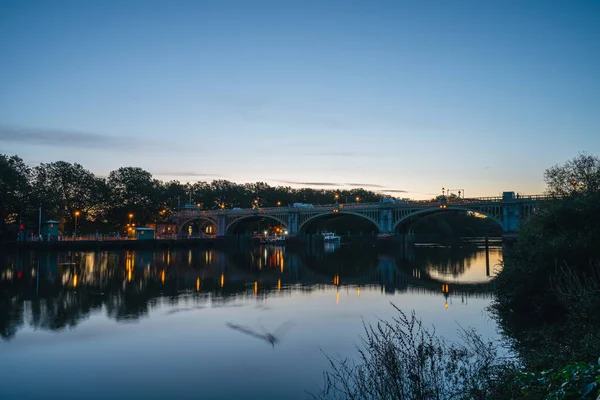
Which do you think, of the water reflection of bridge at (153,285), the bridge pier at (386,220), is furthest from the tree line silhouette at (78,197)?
the bridge pier at (386,220)

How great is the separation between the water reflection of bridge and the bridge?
22326mm

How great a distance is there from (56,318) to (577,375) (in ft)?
68.8

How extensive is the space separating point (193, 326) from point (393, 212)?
2899 inches

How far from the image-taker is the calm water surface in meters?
13.4

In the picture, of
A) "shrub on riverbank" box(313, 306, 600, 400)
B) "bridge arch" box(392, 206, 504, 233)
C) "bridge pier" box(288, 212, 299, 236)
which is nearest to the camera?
"shrub on riverbank" box(313, 306, 600, 400)

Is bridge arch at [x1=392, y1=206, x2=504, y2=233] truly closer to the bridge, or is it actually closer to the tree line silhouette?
the bridge

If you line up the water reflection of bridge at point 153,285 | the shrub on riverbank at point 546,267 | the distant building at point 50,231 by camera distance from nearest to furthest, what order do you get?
the shrub on riverbank at point 546,267, the water reflection of bridge at point 153,285, the distant building at point 50,231

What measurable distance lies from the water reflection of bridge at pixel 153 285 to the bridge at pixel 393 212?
2233cm

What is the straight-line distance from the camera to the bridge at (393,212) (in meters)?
74.4

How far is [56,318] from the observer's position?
21.7 m

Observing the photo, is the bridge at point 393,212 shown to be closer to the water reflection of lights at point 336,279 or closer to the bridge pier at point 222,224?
the bridge pier at point 222,224

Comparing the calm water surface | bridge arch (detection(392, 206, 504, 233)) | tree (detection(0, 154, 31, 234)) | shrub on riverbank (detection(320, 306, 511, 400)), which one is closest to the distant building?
tree (detection(0, 154, 31, 234))

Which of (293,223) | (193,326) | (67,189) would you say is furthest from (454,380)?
(67,189)

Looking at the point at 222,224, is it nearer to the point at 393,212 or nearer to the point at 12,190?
the point at 393,212
